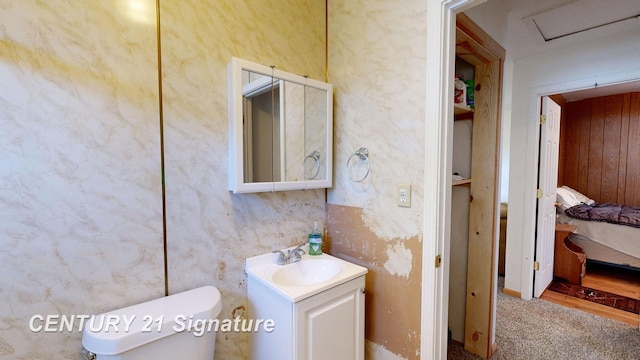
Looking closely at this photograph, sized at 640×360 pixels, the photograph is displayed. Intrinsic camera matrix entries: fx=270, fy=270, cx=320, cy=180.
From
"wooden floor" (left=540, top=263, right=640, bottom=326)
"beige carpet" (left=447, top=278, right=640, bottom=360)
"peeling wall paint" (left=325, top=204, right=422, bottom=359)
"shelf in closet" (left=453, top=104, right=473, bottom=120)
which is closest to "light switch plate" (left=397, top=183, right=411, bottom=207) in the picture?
"peeling wall paint" (left=325, top=204, right=422, bottom=359)

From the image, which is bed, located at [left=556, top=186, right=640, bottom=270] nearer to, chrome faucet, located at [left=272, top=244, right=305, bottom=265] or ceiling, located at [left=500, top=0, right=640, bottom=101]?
ceiling, located at [left=500, top=0, right=640, bottom=101]

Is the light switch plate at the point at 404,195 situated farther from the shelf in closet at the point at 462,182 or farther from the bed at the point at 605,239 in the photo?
the bed at the point at 605,239

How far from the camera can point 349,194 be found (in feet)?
5.36

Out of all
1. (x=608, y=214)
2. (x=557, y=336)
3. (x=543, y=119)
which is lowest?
(x=557, y=336)

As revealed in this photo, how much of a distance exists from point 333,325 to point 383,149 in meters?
0.91

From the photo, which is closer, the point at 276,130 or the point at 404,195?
the point at 404,195

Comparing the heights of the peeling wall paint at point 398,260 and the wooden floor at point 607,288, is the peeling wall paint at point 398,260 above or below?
above

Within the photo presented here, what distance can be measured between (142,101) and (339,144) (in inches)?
40.5

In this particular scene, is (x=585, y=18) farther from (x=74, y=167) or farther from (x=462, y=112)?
(x=74, y=167)

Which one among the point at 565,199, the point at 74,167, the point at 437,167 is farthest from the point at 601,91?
the point at 74,167

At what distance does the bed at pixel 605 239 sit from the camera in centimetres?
312

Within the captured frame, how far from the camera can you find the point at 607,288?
304 cm

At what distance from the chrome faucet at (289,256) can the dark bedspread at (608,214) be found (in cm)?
384

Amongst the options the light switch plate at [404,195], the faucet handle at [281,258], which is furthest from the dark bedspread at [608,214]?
the faucet handle at [281,258]
